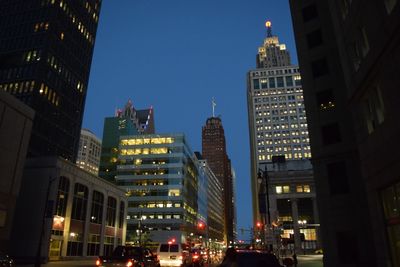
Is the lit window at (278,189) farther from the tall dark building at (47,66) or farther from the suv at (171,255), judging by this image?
the tall dark building at (47,66)

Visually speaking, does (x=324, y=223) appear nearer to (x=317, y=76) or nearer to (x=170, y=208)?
(x=317, y=76)

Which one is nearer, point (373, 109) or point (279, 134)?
point (373, 109)

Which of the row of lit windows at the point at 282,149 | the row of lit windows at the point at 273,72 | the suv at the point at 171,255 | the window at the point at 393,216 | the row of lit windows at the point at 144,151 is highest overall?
the row of lit windows at the point at 273,72

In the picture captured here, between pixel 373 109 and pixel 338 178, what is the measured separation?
10.6 m

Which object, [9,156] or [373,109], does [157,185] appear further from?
[373,109]

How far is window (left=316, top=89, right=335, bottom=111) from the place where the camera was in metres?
30.8

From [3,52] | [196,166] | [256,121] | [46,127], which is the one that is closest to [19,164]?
[46,127]

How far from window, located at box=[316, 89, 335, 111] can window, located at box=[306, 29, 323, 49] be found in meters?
5.42

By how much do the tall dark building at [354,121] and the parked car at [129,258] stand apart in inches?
521

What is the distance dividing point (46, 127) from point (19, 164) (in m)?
48.2

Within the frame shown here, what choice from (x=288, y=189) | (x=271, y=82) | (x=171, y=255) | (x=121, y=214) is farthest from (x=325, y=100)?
(x=271, y=82)

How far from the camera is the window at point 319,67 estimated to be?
32344mm

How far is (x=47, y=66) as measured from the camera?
8825cm

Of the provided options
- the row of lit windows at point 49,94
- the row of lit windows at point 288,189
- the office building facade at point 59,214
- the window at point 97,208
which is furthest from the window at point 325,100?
the row of lit windows at point 49,94
